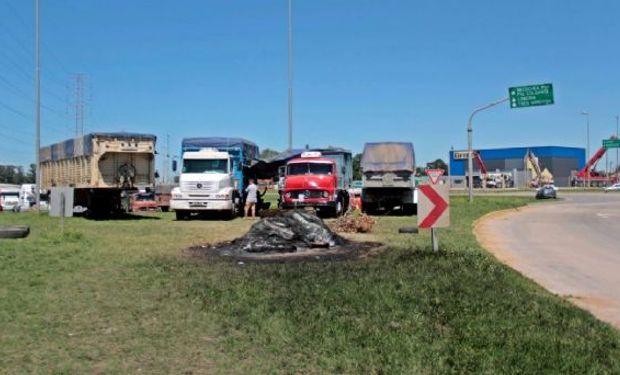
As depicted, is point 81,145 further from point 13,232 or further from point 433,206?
point 433,206

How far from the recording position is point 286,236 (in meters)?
14.5

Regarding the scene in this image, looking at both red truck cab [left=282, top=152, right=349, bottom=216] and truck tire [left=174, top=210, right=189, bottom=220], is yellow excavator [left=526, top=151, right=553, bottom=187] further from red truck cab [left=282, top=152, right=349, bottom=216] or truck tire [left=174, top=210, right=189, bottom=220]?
truck tire [left=174, top=210, right=189, bottom=220]

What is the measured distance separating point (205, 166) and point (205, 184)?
1.03 m

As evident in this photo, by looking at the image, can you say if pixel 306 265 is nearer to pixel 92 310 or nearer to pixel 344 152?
pixel 92 310

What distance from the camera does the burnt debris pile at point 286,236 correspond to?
1408 centimetres

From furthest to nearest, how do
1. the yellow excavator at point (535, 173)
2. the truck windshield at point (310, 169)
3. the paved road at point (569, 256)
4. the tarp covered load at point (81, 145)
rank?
1. the yellow excavator at point (535, 173)
2. the truck windshield at point (310, 169)
3. the tarp covered load at point (81, 145)
4. the paved road at point (569, 256)

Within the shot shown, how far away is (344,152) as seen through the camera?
3147 cm

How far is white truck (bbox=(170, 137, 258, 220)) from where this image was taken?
26109mm

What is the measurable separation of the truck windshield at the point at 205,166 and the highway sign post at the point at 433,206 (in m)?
16.5

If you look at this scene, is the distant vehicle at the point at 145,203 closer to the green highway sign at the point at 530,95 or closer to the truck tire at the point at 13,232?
the green highway sign at the point at 530,95

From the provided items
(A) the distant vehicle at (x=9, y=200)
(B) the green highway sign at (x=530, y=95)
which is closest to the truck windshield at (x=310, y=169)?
(B) the green highway sign at (x=530, y=95)

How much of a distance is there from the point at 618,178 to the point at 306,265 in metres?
124

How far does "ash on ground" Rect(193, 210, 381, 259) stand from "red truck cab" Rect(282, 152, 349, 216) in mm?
11492

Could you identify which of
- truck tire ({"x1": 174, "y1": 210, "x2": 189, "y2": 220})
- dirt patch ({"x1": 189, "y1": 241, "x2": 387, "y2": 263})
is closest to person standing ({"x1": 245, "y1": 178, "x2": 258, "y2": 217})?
truck tire ({"x1": 174, "y1": 210, "x2": 189, "y2": 220})
